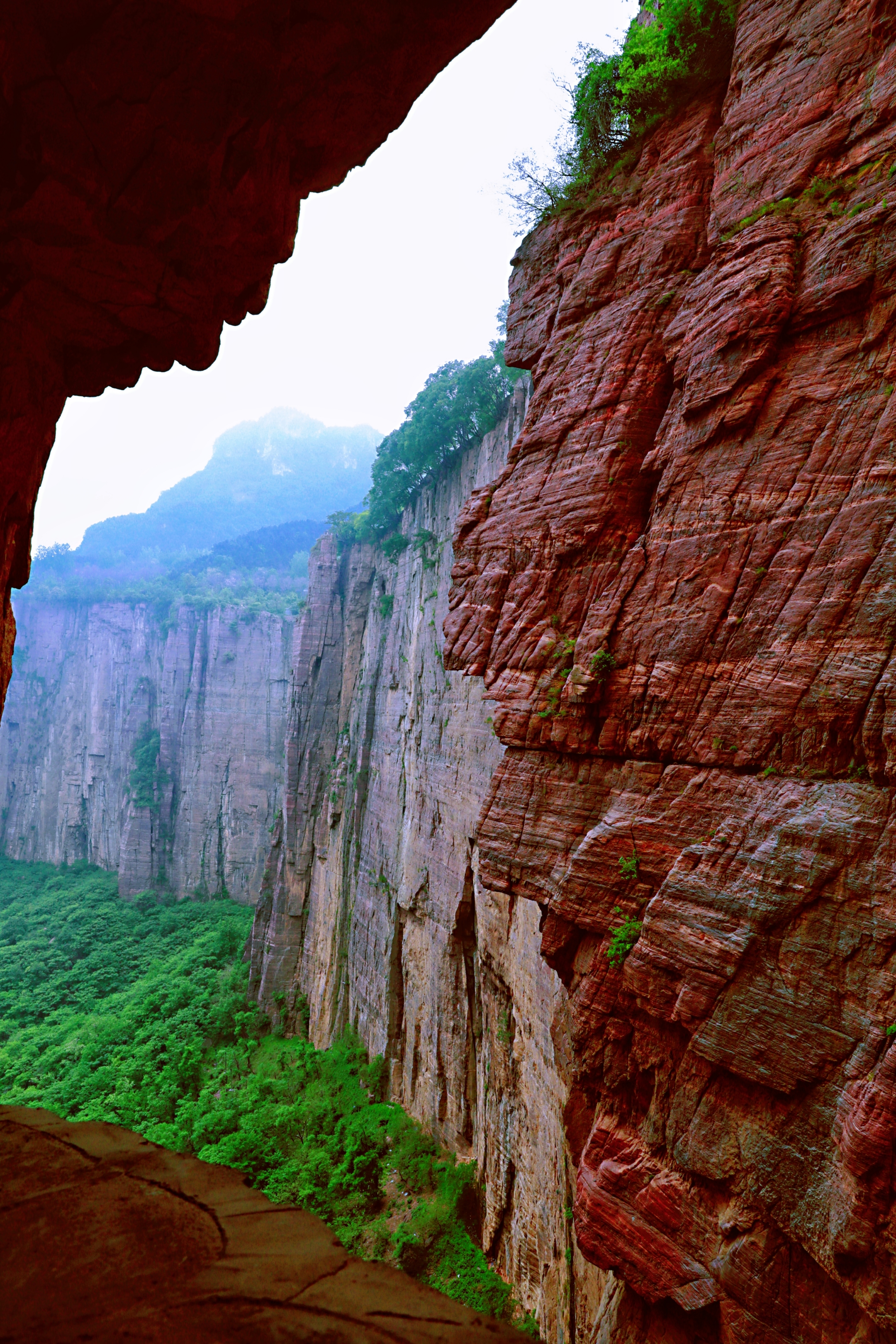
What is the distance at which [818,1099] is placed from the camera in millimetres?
4973

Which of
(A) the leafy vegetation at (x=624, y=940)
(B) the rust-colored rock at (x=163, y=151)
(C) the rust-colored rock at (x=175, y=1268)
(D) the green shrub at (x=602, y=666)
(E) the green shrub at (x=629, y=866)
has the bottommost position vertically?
(A) the leafy vegetation at (x=624, y=940)

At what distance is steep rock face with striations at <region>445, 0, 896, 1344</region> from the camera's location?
16.5ft

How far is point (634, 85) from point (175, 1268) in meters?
11.9

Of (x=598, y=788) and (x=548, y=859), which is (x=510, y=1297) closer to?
(x=548, y=859)

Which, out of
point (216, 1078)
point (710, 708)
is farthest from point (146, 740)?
point (710, 708)

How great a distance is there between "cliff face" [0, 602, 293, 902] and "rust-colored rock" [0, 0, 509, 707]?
111 ft

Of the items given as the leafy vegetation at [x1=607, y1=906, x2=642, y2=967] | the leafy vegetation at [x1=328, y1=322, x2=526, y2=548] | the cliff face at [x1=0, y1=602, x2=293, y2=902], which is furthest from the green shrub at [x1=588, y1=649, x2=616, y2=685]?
the cliff face at [x1=0, y1=602, x2=293, y2=902]

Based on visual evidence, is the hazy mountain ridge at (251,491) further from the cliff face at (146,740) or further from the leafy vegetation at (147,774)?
the leafy vegetation at (147,774)

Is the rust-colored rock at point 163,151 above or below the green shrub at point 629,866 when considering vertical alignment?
above

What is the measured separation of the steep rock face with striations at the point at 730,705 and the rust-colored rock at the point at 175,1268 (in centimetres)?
401

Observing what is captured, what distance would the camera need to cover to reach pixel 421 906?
60.7 feet

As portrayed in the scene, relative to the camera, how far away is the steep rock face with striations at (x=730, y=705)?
5.03 metres

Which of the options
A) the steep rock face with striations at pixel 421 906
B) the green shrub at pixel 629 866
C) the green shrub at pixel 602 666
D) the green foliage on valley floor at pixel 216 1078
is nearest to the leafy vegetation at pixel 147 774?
the green foliage on valley floor at pixel 216 1078

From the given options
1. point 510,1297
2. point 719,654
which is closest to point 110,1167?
point 719,654
